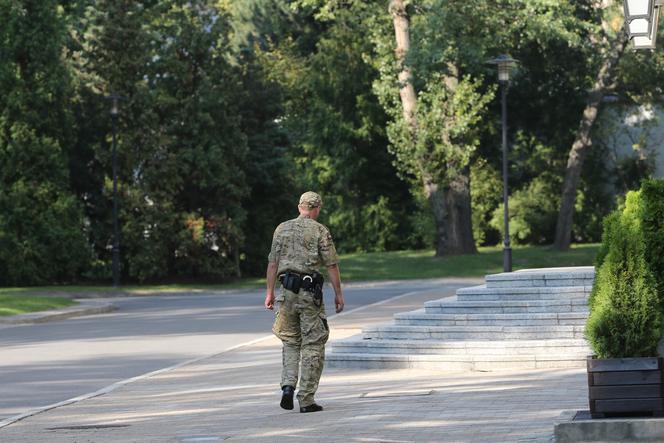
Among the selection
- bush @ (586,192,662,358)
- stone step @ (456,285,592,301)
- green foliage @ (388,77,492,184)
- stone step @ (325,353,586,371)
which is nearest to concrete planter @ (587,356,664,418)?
bush @ (586,192,662,358)

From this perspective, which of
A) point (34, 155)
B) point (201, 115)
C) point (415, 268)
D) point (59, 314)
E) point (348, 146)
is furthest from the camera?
point (348, 146)

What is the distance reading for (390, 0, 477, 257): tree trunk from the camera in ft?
158

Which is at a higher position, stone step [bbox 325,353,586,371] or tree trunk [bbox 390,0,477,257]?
tree trunk [bbox 390,0,477,257]

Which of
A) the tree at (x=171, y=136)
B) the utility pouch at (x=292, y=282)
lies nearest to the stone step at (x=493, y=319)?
the utility pouch at (x=292, y=282)

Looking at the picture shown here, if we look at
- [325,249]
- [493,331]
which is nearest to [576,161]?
[493,331]

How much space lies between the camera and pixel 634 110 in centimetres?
5684

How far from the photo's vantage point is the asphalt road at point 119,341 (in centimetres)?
1661

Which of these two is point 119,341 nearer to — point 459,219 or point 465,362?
point 465,362

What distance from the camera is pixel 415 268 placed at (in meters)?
46.1

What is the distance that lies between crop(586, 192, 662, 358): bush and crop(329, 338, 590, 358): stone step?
569 centimetres

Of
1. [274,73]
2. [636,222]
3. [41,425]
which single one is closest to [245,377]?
[41,425]

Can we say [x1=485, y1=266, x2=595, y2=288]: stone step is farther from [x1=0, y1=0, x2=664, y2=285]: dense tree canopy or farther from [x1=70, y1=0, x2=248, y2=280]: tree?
[x1=70, y1=0, x2=248, y2=280]: tree

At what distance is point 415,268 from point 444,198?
4071 millimetres

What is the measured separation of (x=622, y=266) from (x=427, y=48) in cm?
3529
